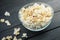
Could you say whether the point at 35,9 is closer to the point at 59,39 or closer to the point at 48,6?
Answer: the point at 48,6

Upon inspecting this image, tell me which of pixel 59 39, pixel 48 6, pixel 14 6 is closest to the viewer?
pixel 59 39

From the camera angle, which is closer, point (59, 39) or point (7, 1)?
point (59, 39)

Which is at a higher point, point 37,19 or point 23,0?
point 23,0

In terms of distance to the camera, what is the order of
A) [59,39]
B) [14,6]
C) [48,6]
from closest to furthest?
1. [59,39]
2. [48,6]
3. [14,6]

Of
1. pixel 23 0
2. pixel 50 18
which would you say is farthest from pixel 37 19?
pixel 23 0

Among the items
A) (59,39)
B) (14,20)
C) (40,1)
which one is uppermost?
(40,1)

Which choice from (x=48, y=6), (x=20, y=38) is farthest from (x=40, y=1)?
(x=20, y=38)
